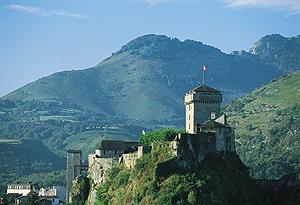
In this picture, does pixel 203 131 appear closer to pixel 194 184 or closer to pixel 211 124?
pixel 211 124

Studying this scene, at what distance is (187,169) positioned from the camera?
281 ft

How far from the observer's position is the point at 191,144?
8656 cm

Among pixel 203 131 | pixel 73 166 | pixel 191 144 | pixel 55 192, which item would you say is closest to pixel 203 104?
pixel 203 131

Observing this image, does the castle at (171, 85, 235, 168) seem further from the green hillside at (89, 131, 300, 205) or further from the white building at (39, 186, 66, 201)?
the white building at (39, 186, 66, 201)

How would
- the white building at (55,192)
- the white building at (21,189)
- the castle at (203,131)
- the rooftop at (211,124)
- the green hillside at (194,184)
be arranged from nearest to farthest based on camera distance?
the green hillside at (194,184) → the castle at (203,131) → the rooftop at (211,124) → the white building at (55,192) → the white building at (21,189)

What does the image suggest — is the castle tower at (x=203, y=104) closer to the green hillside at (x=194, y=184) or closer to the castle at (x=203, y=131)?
the castle at (x=203, y=131)

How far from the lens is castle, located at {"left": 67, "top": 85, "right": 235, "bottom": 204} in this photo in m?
86.6

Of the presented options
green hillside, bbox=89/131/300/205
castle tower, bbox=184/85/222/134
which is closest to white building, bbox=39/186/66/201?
green hillside, bbox=89/131/300/205

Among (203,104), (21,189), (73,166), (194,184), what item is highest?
(203,104)

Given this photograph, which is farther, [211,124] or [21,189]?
[21,189]

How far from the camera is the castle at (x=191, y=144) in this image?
8656 cm

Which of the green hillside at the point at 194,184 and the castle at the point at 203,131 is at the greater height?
the castle at the point at 203,131

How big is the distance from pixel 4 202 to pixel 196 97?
3731cm

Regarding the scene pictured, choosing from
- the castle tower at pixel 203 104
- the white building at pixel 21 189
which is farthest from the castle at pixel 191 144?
the white building at pixel 21 189
